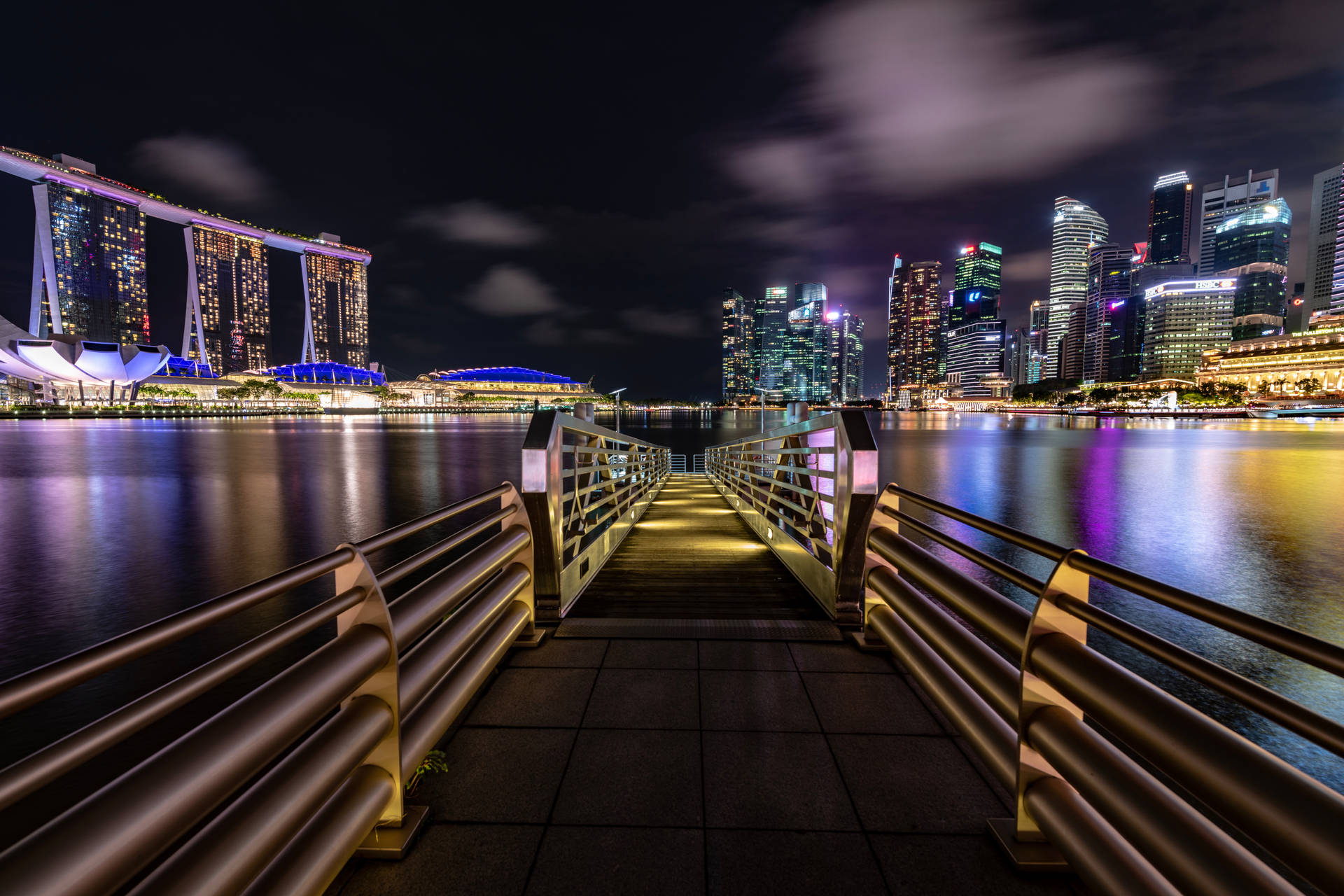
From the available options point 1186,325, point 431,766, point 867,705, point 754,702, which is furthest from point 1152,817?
point 1186,325

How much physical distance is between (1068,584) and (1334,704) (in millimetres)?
6966

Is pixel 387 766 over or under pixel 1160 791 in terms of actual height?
under

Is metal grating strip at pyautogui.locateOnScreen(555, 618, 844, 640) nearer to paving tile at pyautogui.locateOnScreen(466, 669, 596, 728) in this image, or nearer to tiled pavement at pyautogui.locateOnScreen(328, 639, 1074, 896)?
tiled pavement at pyautogui.locateOnScreen(328, 639, 1074, 896)

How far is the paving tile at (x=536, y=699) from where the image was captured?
9.83ft

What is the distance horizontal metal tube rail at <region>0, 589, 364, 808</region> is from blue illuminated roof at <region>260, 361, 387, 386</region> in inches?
7376

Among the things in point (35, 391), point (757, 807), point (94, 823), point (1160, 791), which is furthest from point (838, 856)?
point (35, 391)

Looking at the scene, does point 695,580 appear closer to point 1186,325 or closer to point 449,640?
point 449,640

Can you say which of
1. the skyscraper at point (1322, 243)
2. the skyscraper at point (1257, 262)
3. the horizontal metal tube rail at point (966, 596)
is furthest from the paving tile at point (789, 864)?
the skyscraper at point (1322, 243)

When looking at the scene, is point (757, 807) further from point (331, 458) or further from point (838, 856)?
point (331, 458)

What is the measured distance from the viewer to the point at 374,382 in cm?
17438

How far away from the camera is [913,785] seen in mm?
2475

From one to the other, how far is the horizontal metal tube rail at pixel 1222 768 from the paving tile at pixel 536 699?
92.2 inches

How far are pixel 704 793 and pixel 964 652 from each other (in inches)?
50.4

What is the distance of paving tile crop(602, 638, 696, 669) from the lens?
361 centimetres
